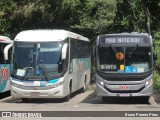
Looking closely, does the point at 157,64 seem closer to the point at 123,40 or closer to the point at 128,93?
the point at 123,40

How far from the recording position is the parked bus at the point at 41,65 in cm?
1875

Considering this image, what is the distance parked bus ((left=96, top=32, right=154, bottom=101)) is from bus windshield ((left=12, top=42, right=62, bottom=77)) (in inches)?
73.3

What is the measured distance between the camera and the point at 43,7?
32.6 metres

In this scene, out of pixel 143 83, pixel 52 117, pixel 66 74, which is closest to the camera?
pixel 52 117

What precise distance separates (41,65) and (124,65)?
142 inches

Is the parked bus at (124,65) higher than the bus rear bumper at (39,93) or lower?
higher

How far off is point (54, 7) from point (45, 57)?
538 inches

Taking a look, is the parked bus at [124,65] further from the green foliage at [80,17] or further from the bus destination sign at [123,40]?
the green foliage at [80,17]

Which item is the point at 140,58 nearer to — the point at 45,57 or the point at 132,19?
the point at 45,57

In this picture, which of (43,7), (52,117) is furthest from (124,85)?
(43,7)

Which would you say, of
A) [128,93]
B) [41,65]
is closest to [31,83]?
[41,65]

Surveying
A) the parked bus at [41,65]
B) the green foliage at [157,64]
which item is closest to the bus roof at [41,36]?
the parked bus at [41,65]

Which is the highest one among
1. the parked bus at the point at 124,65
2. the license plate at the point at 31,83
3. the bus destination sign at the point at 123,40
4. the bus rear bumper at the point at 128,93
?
the bus destination sign at the point at 123,40

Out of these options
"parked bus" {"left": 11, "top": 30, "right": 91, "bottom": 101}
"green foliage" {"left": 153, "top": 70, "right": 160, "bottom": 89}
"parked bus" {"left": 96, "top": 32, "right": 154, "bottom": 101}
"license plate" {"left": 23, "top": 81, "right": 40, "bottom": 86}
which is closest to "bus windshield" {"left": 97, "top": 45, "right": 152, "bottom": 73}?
"parked bus" {"left": 96, "top": 32, "right": 154, "bottom": 101}
